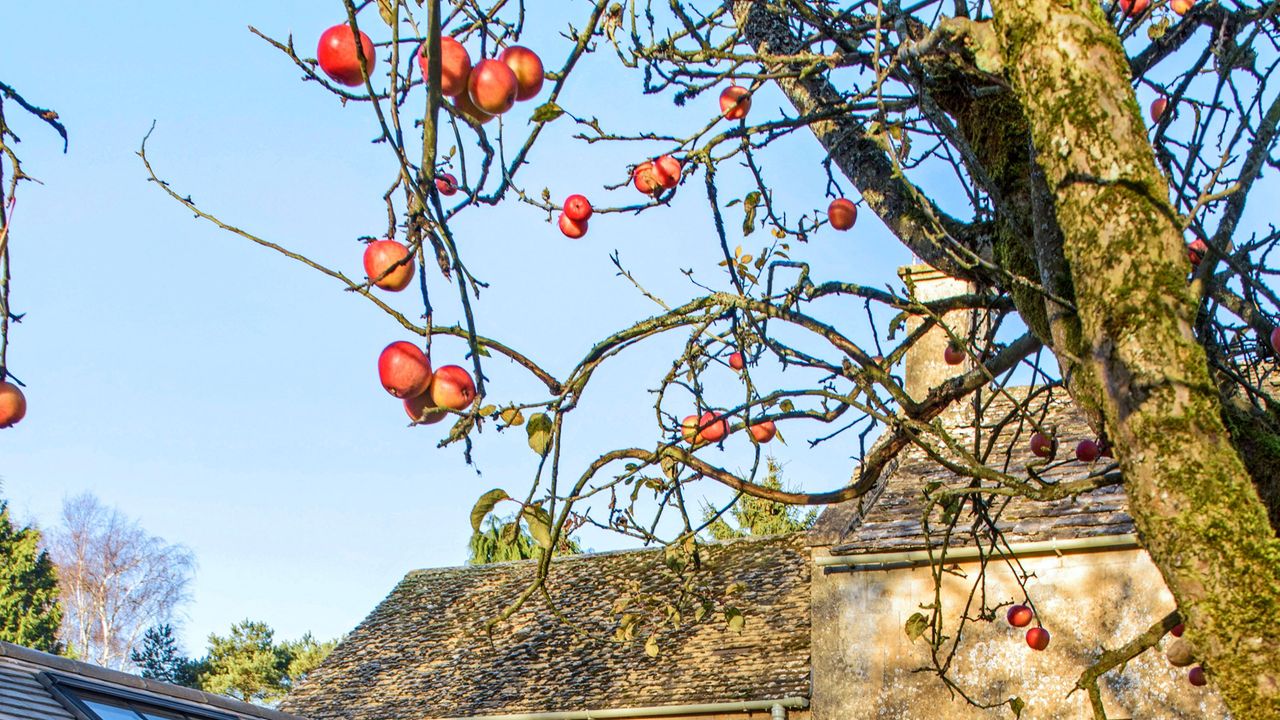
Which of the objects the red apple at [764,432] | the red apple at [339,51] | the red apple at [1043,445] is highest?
the red apple at [764,432]

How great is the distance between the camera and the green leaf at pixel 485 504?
284 cm

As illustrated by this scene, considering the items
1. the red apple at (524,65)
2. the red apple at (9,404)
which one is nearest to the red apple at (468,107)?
Answer: the red apple at (524,65)

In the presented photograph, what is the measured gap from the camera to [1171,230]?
7.77 ft

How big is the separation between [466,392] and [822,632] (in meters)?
8.26

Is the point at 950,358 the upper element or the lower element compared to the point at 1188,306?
upper

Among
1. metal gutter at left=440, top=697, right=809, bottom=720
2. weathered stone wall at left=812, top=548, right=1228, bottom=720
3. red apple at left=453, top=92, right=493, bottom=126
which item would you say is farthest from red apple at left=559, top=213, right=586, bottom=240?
metal gutter at left=440, top=697, right=809, bottom=720

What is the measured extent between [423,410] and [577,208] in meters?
2.10

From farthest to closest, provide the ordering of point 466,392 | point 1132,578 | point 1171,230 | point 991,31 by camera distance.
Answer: point 1132,578 → point 991,31 → point 1171,230 → point 466,392

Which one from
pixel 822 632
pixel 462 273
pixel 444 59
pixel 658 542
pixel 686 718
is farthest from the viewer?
pixel 686 718

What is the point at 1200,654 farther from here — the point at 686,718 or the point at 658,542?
the point at 686,718

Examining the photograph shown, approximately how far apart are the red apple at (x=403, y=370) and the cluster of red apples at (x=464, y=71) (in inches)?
17.5

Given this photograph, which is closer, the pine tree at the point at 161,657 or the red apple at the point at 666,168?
the red apple at the point at 666,168

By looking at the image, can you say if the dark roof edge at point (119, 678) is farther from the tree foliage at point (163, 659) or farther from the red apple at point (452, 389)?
the tree foliage at point (163, 659)

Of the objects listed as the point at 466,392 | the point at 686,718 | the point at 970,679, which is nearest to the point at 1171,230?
the point at 466,392
